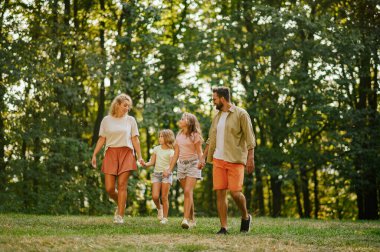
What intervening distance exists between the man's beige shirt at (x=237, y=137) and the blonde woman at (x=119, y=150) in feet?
6.56

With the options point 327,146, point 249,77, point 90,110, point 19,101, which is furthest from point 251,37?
point 19,101

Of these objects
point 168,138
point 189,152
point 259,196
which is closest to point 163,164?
point 168,138

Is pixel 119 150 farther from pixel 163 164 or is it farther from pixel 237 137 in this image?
pixel 237 137

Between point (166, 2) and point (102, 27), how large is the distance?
8.33 ft

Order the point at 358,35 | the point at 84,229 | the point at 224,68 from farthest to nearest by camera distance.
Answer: the point at 224,68
the point at 358,35
the point at 84,229

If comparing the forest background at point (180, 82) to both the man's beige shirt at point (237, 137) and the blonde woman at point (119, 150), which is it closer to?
the blonde woman at point (119, 150)

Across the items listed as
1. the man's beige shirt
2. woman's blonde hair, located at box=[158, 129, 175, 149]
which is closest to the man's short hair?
the man's beige shirt

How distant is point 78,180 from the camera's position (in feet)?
62.4

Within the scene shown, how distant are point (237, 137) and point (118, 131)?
8.17 ft

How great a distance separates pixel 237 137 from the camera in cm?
912

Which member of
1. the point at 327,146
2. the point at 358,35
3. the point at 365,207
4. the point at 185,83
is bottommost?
the point at 365,207

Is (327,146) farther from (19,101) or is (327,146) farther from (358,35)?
(19,101)

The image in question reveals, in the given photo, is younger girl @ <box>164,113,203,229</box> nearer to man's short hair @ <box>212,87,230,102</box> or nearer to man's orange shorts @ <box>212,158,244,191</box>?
man's orange shorts @ <box>212,158,244,191</box>

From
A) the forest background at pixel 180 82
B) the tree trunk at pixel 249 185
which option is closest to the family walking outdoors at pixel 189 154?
the forest background at pixel 180 82
